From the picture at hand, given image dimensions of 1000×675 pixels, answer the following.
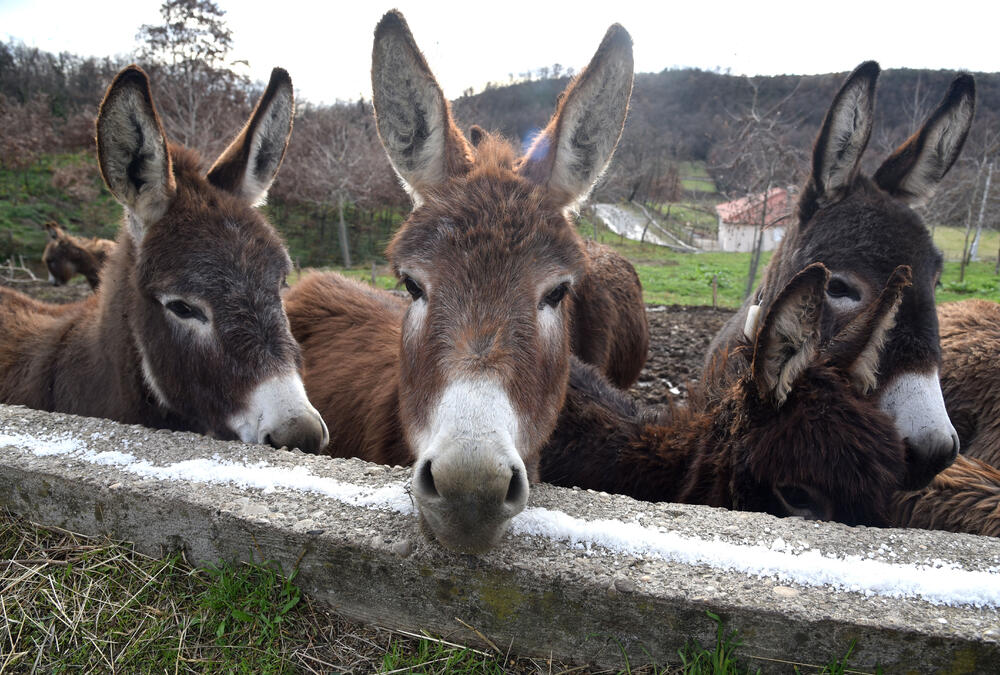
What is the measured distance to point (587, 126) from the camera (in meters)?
2.24

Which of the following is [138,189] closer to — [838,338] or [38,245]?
[838,338]

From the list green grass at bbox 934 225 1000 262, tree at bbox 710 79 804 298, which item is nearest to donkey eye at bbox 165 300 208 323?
tree at bbox 710 79 804 298

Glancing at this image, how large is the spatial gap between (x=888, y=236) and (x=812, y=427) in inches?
61.1

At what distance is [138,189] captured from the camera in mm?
2680

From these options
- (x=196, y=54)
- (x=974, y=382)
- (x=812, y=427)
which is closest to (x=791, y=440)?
(x=812, y=427)

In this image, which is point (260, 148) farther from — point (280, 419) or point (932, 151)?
point (932, 151)

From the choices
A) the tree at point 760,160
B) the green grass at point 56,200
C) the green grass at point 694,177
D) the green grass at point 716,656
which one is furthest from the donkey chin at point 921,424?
the green grass at point 694,177

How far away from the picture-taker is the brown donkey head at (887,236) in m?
2.68

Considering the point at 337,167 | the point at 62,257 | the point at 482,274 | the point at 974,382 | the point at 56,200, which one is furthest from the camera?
the point at 56,200

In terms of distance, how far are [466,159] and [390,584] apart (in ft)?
5.52

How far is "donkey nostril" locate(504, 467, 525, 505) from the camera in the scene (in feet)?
4.82

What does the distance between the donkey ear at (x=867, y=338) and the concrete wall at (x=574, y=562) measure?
2.36 ft

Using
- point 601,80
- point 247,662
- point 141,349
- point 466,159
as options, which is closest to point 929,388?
point 601,80

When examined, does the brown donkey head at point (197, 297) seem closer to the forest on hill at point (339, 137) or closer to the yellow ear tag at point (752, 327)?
the yellow ear tag at point (752, 327)
